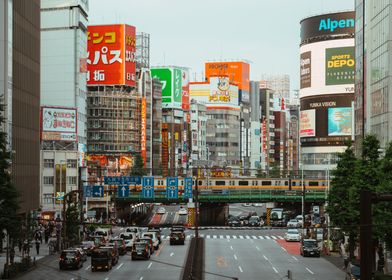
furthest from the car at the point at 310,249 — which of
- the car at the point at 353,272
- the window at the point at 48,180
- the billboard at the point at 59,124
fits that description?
the window at the point at 48,180

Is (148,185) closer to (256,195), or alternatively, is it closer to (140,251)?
(140,251)

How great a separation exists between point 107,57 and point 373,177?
133352 millimetres

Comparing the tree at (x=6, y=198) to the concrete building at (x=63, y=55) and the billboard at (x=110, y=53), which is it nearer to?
the concrete building at (x=63, y=55)

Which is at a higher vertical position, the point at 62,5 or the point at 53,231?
the point at 62,5

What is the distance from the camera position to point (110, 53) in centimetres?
18600

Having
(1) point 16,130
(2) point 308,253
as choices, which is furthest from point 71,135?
(2) point 308,253

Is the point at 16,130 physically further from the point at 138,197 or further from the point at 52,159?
the point at 138,197

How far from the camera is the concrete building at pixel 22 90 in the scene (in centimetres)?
7594

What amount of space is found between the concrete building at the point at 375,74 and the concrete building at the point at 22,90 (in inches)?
1281

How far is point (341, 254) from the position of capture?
79.4 meters

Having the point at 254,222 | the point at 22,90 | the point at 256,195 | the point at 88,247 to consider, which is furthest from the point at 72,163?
the point at 88,247

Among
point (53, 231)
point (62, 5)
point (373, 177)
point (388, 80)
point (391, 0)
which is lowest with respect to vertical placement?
point (53, 231)

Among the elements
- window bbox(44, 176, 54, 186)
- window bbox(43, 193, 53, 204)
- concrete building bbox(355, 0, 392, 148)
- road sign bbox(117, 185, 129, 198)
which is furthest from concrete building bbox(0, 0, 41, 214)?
window bbox(44, 176, 54, 186)

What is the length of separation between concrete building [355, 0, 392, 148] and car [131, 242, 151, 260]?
73.4ft
